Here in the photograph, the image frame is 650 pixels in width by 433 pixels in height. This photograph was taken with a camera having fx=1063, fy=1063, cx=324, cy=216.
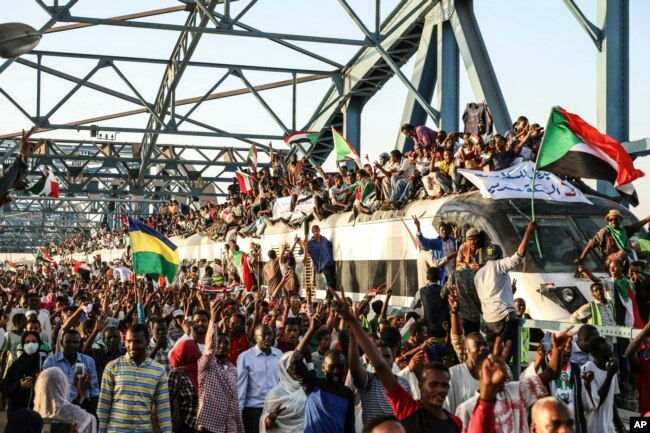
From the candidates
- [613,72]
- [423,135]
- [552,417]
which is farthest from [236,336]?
[613,72]

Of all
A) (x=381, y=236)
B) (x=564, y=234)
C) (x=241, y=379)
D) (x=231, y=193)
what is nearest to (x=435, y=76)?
(x=231, y=193)

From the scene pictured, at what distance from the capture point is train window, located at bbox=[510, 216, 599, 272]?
12508 mm

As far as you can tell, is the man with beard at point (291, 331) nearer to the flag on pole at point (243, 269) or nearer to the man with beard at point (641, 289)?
the man with beard at point (641, 289)

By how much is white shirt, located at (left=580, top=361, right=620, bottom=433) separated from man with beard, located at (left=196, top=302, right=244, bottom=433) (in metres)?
2.62

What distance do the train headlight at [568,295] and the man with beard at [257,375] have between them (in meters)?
4.25

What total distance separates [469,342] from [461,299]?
3263mm

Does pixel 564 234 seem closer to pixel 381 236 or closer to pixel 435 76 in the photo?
pixel 381 236

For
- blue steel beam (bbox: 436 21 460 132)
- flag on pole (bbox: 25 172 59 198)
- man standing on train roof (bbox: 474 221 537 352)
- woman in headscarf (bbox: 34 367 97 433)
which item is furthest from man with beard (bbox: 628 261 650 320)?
flag on pole (bbox: 25 172 59 198)

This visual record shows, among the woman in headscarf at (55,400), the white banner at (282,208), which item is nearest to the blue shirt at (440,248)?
the woman in headscarf at (55,400)

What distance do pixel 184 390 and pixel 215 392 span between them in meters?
0.43

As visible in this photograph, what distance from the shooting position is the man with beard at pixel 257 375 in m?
8.70

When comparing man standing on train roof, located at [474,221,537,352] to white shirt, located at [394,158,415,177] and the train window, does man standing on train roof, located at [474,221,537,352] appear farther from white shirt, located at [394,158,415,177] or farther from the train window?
white shirt, located at [394,158,415,177]

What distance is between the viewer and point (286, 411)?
757 centimetres

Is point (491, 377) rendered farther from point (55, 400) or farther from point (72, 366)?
point (72, 366)
